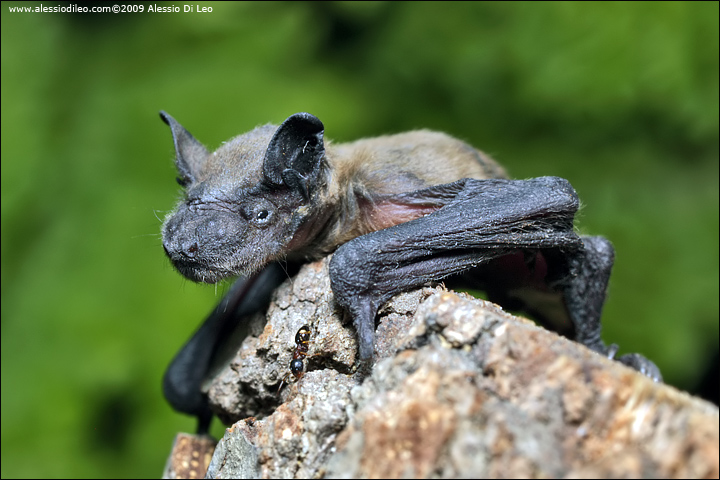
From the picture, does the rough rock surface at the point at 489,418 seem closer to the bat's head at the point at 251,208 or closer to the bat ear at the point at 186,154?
the bat's head at the point at 251,208

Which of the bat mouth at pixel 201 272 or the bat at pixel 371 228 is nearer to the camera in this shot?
the bat at pixel 371 228

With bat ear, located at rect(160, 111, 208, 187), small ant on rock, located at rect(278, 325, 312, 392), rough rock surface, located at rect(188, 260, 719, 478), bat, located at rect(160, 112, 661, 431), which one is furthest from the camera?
bat ear, located at rect(160, 111, 208, 187)

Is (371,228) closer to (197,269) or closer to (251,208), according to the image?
(251,208)

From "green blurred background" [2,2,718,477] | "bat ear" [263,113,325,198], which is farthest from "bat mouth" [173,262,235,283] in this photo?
"green blurred background" [2,2,718,477]

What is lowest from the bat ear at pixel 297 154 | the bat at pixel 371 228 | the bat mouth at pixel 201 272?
the bat mouth at pixel 201 272

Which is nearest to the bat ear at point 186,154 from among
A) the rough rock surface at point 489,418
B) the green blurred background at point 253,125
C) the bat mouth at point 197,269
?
the bat mouth at point 197,269

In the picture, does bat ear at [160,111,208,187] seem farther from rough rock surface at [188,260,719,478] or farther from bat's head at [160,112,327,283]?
rough rock surface at [188,260,719,478]
